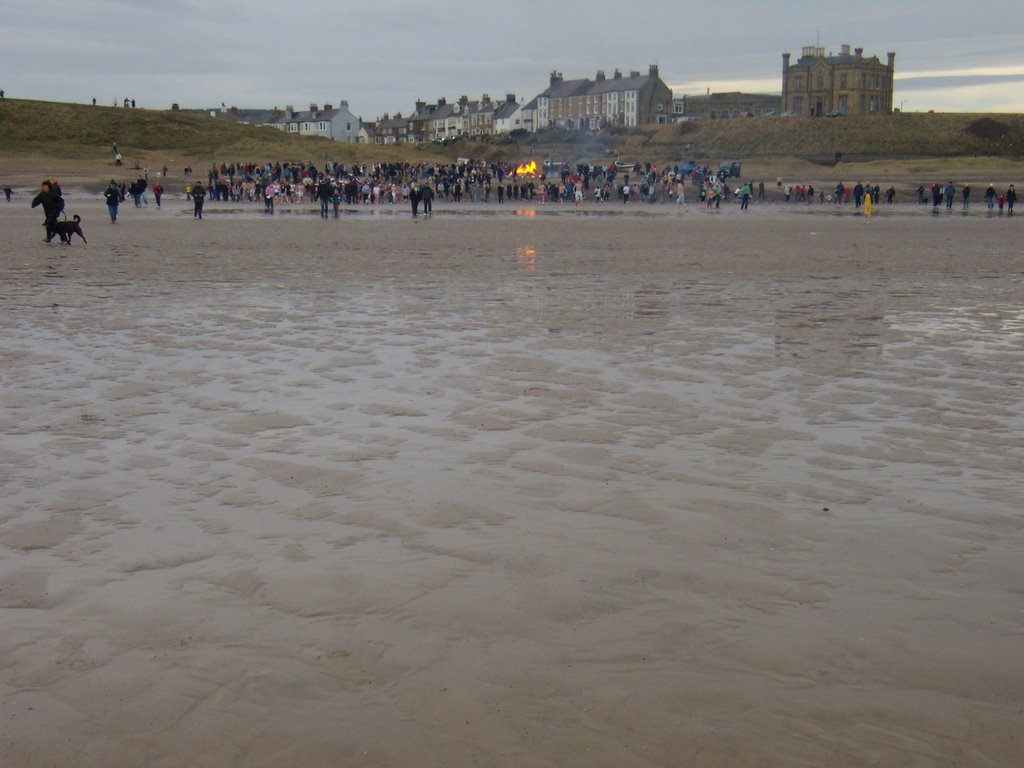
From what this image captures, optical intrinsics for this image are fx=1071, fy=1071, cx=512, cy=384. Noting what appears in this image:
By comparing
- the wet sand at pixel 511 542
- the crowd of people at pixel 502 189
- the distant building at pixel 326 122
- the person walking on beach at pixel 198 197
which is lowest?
the wet sand at pixel 511 542

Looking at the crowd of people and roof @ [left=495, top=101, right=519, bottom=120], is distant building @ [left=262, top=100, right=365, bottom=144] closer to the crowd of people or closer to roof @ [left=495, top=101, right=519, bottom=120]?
roof @ [left=495, top=101, right=519, bottom=120]

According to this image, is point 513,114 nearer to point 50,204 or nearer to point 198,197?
point 198,197

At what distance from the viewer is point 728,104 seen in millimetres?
165250

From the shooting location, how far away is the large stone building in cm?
13988

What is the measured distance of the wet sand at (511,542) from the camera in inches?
154

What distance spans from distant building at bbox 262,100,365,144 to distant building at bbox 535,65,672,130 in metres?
26.7

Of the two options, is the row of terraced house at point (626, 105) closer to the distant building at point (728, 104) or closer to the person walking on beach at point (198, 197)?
the distant building at point (728, 104)

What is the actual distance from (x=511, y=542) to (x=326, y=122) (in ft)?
498

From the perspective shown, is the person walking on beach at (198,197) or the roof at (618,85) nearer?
the person walking on beach at (198,197)

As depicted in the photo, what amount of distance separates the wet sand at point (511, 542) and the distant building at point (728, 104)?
156 meters

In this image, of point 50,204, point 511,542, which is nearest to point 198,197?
point 50,204

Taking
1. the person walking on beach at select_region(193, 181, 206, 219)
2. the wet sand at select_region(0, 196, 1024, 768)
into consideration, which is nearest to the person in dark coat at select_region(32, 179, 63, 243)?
the person walking on beach at select_region(193, 181, 206, 219)

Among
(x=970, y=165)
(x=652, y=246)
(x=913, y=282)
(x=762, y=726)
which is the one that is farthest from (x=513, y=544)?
(x=970, y=165)

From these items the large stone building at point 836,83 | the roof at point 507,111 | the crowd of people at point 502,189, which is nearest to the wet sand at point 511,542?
the crowd of people at point 502,189
